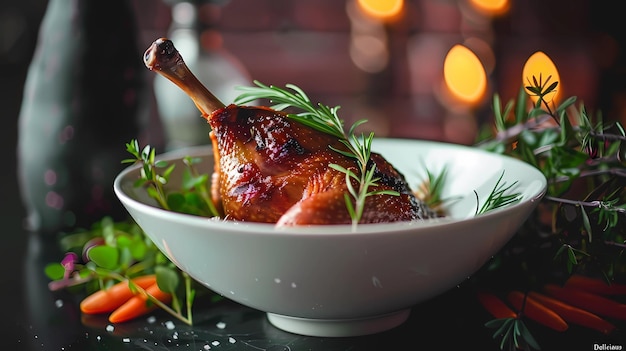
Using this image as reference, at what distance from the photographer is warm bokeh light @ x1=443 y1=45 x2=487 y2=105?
2.32m

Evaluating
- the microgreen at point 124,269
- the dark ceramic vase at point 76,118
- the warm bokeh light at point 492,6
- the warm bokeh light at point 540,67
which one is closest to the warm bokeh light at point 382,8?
the warm bokeh light at point 492,6

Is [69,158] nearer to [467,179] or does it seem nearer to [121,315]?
[121,315]

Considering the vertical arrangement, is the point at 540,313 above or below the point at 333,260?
below

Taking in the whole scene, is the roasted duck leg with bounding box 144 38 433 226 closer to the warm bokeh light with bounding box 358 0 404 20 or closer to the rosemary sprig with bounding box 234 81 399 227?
the rosemary sprig with bounding box 234 81 399 227

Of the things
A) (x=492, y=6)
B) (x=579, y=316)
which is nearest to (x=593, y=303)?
(x=579, y=316)

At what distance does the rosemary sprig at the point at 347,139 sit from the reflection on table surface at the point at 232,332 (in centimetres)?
15

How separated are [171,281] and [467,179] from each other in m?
0.38

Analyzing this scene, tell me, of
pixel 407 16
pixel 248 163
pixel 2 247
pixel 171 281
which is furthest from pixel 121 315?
pixel 407 16

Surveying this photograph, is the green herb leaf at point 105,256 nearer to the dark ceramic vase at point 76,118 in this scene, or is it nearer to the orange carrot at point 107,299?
the orange carrot at point 107,299

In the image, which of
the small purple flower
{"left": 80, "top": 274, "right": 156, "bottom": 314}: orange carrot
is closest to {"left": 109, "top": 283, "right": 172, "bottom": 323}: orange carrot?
{"left": 80, "top": 274, "right": 156, "bottom": 314}: orange carrot

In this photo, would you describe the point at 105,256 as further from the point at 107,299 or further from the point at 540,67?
the point at 540,67

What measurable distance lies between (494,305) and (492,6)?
2352 mm

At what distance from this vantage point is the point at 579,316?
767 millimetres

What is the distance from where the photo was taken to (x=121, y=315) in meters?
0.80
